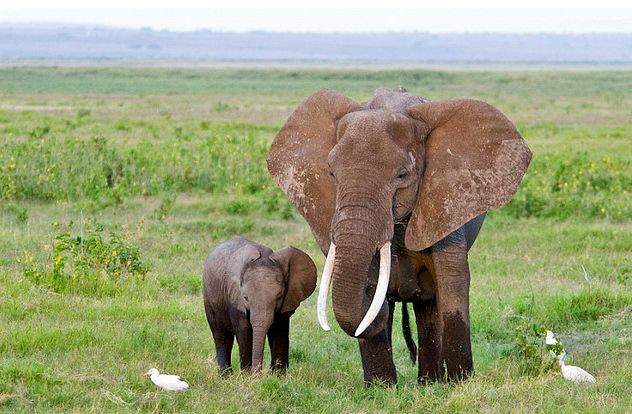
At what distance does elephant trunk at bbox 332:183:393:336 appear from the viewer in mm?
6484

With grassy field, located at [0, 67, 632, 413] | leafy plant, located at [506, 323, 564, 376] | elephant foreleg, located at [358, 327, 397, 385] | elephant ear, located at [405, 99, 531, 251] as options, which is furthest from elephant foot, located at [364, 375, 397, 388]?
elephant ear, located at [405, 99, 531, 251]

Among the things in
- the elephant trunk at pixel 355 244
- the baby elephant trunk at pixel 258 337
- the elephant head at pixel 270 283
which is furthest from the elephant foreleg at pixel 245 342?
the elephant trunk at pixel 355 244

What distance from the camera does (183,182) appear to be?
18.1 meters

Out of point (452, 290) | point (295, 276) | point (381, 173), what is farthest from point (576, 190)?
point (381, 173)

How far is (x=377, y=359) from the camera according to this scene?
7617 mm

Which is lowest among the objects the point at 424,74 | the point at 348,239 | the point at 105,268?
the point at 424,74

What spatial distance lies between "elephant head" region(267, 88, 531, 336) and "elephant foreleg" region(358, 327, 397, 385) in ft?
0.92

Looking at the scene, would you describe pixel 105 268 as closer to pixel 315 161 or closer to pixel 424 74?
pixel 315 161

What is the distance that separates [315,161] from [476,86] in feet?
235

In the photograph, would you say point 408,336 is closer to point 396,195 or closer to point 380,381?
point 380,381

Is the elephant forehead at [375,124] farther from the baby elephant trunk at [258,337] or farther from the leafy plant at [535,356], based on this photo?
the leafy plant at [535,356]

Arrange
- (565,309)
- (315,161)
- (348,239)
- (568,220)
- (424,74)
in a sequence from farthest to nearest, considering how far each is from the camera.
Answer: (424,74)
(568,220)
(565,309)
(315,161)
(348,239)

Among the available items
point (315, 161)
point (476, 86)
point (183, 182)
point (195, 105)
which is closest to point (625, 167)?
point (183, 182)

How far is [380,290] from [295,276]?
130 centimetres
